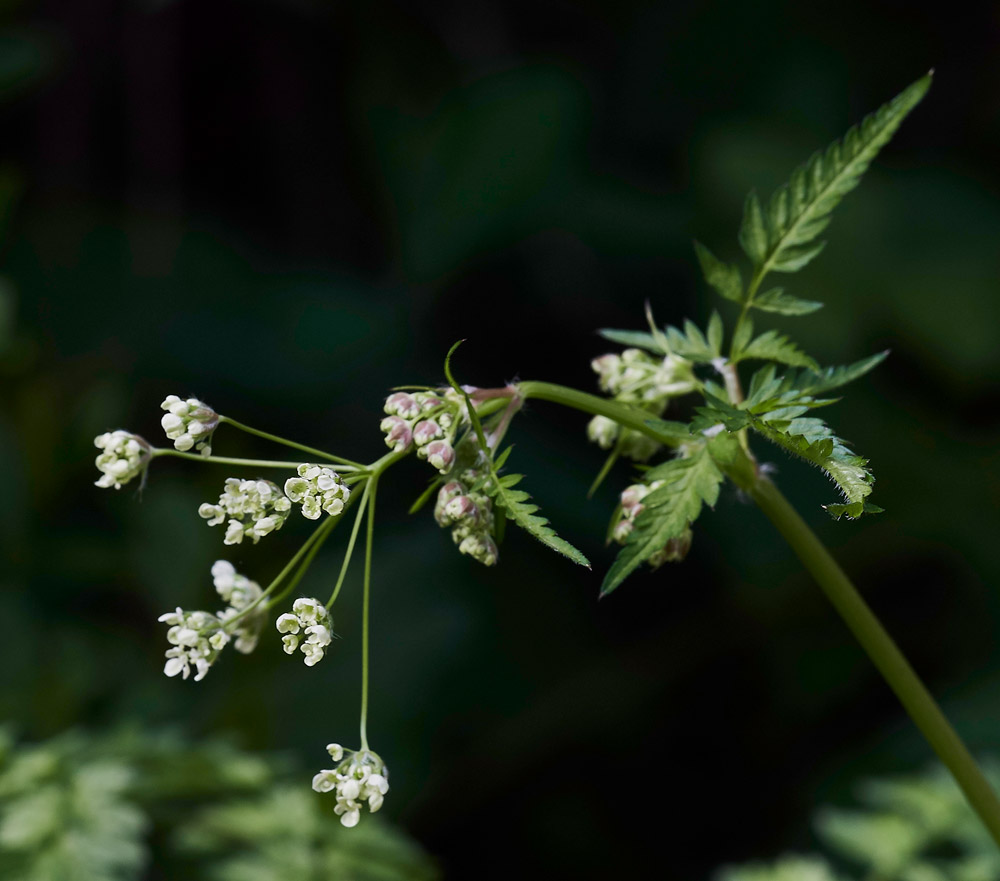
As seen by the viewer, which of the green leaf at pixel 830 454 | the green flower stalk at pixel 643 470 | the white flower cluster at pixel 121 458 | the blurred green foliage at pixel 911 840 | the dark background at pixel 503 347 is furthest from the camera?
the dark background at pixel 503 347

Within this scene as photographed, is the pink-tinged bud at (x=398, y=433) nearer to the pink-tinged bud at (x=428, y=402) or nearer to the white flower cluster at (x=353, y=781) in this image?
the pink-tinged bud at (x=428, y=402)

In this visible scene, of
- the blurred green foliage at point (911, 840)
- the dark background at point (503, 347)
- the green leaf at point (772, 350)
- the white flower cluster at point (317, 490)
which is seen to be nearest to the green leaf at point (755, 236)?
the green leaf at point (772, 350)

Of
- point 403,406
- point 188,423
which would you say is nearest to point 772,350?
point 403,406

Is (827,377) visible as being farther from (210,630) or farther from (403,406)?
(210,630)

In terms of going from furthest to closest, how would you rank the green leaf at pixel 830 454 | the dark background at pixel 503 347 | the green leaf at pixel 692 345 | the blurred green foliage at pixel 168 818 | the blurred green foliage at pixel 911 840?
1. the dark background at pixel 503 347
2. the blurred green foliage at pixel 911 840
3. the blurred green foliage at pixel 168 818
4. the green leaf at pixel 692 345
5. the green leaf at pixel 830 454

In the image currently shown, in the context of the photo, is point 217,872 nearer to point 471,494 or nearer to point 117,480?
point 117,480

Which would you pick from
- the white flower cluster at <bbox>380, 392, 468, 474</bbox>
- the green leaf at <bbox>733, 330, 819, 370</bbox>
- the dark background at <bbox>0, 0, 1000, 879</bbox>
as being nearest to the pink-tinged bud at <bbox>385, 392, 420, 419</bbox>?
the white flower cluster at <bbox>380, 392, 468, 474</bbox>

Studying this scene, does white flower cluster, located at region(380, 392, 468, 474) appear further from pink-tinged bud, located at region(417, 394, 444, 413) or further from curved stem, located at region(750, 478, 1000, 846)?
curved stem, located at region(750, 478, 1000, 846)
